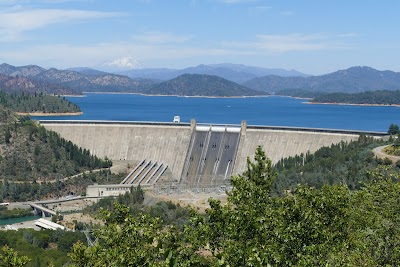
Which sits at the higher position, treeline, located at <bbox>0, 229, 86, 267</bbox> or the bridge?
treeline, located at <bbox>0, 229, 86, 267</bbox>

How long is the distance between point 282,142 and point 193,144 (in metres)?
17.9

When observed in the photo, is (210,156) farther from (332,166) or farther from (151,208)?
(151,208)

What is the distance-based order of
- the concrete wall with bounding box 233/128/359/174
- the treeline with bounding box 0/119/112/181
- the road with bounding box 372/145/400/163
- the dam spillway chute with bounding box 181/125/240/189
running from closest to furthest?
1. the road with bounding box 372/145/400/163
2. the dam spillway chute with bounding box 181/125/240/189
3. the concrete wall with bounding box 233/128/359/174
4. the treeline with bounding box 0/119/112/181

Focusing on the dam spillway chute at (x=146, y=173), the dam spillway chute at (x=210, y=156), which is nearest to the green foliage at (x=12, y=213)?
the dam spillway chute at (x=146, y=173)

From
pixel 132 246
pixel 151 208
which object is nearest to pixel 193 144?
pixel 151 208

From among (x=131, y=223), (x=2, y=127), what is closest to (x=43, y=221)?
(x=2, y=127)

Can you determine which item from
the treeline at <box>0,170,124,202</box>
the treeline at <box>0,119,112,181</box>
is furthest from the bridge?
the treeline at <box>0,119,112,181</box>

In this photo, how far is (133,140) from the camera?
109125mm

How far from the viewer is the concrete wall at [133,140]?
104812mm

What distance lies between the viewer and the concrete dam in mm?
99369

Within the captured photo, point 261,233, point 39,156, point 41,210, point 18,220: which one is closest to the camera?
point 261,233

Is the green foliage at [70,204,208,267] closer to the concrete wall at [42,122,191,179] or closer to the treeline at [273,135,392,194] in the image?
the treeline at [273,135,392,194]

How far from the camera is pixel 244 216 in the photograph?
18.7m

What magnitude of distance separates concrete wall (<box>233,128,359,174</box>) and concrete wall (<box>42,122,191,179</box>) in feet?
38.9
